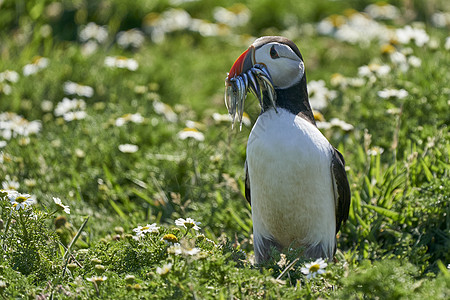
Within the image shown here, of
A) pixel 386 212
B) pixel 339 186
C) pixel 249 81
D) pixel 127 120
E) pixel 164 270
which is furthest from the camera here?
pixel 127 120

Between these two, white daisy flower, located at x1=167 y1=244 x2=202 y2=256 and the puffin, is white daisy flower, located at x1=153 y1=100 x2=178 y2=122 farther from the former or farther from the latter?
white daisy flower, located at x1=167 y1=244 x2=202 y2=256

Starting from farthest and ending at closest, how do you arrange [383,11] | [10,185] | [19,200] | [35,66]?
[383,11]
[35,66]
[10,185]
[19,200]

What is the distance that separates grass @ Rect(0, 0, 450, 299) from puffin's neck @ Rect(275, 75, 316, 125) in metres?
0.71

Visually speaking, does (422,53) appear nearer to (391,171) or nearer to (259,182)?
(391,171)

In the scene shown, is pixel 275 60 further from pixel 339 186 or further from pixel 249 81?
pixel 339 186

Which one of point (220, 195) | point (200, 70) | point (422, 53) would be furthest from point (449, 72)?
point (200, 70)

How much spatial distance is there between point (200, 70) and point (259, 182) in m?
4.38

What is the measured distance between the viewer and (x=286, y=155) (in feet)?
10.2

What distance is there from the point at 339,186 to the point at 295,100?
495 millimetres

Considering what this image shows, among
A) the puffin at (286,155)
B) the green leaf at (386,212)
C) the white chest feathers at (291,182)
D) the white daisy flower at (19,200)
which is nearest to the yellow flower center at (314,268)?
the puffin at (286,155)

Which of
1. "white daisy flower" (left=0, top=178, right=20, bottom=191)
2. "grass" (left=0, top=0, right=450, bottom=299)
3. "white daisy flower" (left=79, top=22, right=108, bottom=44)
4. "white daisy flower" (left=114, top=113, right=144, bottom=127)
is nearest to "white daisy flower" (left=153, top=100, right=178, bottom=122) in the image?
"grass" (left=0, top=0, right=450, bottom=299)

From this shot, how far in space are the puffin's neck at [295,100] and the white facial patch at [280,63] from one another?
0.11 ft

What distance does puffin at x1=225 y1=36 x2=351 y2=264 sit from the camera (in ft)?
10.3

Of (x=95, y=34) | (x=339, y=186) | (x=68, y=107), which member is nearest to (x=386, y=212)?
(x=339, y=186)
